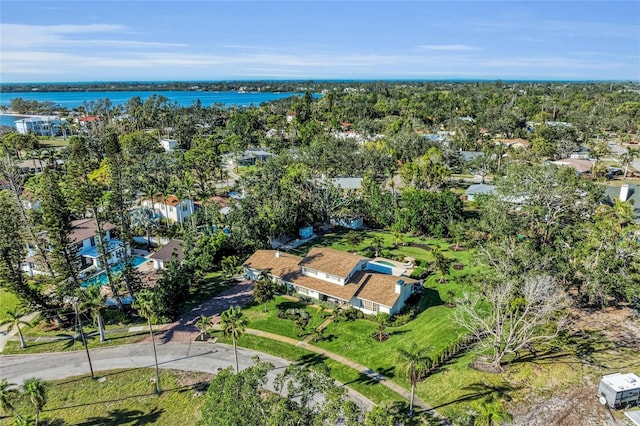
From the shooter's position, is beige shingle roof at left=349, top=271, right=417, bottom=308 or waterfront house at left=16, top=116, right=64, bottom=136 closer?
beige shingle roof at left=349, top=271, right=417, bottom=308

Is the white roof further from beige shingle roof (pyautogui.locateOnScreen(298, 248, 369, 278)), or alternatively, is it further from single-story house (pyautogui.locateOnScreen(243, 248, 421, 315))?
beige shingle roof (pyautogui.locateOnScreen(298, 248, 369, 278))

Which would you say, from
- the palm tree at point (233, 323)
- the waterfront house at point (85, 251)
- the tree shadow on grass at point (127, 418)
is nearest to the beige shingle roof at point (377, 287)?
the palm tree at point (233, 323)

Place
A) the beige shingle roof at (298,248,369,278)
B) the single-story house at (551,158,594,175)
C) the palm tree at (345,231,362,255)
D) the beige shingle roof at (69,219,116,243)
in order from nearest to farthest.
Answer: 1. the beige shingle roof at (298,248,369,278)
2. the beige shingle roof at (69,219,116,243)
3. the palm tree at (345,231,362,255)
4. the single-story house at (551,158,594,175)

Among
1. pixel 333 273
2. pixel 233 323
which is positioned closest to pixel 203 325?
pixel 233 323

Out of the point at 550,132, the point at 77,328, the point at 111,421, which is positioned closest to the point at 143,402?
the point at 111,421

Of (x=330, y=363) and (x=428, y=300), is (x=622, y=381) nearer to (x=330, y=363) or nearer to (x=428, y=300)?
(x=428, y=300)

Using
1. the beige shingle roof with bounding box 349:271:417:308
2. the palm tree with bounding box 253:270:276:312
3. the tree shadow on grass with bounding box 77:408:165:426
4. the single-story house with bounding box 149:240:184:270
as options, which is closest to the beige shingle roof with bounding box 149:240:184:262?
the single-story house with bounding box 149:240:184:270

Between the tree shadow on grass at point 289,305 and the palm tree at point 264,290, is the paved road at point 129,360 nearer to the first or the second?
the tree shadow on grass at point 289,305
